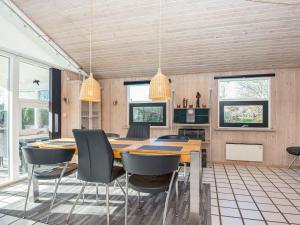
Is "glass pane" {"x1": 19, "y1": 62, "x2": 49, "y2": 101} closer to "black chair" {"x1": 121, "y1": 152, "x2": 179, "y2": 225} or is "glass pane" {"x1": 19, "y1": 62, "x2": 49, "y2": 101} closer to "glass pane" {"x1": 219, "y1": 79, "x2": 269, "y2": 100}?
"black chair" {"x1": 121, "y1": 152, "x2": 179, "y2": 225}

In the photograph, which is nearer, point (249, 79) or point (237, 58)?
point (237, 58)

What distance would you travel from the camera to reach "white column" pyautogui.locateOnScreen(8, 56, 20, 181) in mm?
3459

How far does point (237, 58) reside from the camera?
422cm

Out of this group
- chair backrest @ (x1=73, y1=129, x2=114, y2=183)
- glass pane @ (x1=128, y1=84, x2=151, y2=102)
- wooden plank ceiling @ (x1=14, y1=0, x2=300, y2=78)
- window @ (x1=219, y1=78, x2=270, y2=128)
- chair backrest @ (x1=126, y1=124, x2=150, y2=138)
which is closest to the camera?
chair backrest @ (x1=73, y1=129, x2=114, y2=183)

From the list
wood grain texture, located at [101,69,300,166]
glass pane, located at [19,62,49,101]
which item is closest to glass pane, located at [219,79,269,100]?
wood grain texture, located at [101,69,300,166]

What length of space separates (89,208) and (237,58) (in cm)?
385

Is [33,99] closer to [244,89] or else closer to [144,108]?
[144,108]

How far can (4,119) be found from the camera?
3.46 meters

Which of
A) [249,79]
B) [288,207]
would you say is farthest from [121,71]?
[288,207]

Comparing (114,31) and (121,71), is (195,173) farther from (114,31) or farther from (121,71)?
(121,71)

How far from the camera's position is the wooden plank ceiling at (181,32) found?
310cm

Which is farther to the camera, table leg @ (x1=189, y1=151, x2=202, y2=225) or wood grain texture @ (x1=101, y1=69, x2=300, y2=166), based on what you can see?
wood grain texture @ (x1=101, y1=69, x2=300, y2=166)

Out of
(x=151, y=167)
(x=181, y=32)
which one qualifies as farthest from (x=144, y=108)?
(x=151, y=167)

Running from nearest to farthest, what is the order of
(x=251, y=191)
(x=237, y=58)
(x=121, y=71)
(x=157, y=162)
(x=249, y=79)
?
(x=157, y=162)
(x=251, y=191)
(x=237, y=58)
(x=249, y=79)
(x=121, y=71)
